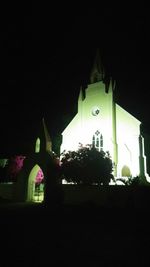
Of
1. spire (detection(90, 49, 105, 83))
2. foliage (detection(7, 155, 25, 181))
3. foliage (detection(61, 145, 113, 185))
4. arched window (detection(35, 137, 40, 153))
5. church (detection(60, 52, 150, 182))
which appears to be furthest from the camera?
spire (detection(90, 49, 105, 83))

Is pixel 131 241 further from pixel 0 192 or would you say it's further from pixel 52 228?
pixel 0 192

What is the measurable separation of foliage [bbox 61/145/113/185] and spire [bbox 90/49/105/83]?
14.7 m

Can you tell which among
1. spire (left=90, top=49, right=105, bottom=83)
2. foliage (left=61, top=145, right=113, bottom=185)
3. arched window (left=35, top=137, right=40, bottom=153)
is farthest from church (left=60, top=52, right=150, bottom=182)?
arched window (left=35, top=137, right=40, bottom=153)

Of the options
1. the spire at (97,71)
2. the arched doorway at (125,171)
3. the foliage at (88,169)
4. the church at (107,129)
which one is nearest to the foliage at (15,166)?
the church at (107,129)

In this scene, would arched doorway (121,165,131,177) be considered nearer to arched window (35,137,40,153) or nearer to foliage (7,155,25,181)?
arched window (35,137,40,153)

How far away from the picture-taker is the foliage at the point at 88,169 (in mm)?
25375

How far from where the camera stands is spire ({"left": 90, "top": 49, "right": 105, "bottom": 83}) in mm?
37919

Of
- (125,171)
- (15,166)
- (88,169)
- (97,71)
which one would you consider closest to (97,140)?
(125,171)

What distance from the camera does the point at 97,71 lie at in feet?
126

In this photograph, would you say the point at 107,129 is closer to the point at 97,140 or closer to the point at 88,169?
the point at 97,140

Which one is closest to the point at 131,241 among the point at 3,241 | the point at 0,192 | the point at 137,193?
the point at 3,241

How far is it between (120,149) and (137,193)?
12028mm

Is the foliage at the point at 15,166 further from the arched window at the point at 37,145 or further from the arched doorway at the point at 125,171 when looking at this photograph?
the arched doorway at the point at 125,171

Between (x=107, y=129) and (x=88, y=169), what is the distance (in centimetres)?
953
